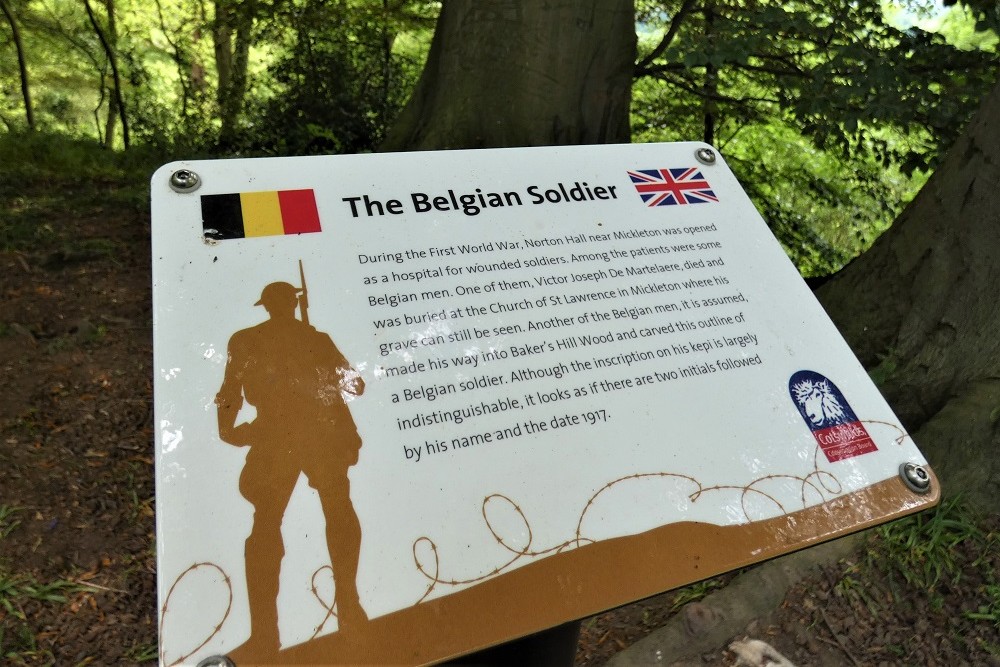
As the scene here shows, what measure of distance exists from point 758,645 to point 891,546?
2.06ft

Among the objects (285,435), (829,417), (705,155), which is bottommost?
(829,417)

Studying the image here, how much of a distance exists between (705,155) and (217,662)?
5.94 feet

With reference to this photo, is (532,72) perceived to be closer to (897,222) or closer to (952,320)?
(897,222)

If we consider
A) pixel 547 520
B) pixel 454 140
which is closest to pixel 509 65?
pixel 454 140

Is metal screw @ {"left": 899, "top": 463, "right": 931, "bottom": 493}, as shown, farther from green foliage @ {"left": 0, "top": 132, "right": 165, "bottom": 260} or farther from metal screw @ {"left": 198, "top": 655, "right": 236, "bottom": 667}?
green foliage @ {"left": 0, "top": 132, "right": 165, "bottom": 260}

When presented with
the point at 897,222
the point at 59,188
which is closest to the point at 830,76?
the point at 897,222

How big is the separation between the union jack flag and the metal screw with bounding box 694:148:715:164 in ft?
0.22

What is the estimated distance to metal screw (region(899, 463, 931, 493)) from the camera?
4.93ft

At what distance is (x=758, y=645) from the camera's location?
2068 millimetres

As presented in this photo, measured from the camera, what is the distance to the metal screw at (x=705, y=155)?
2008 mm

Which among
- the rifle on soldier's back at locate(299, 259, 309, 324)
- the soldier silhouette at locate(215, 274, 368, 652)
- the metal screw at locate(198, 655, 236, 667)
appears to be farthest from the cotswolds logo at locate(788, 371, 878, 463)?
the metal screw at locate(198, 655, 236, 667)

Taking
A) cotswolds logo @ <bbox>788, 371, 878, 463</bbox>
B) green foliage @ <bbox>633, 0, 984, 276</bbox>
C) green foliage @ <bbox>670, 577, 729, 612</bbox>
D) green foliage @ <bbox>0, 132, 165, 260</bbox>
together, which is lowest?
green foliage @ <bbox>670, 577, 729, 612</bbox>

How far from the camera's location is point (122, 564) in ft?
7.28

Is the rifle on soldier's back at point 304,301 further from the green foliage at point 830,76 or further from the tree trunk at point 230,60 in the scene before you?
the tree trunk at point 230,60
